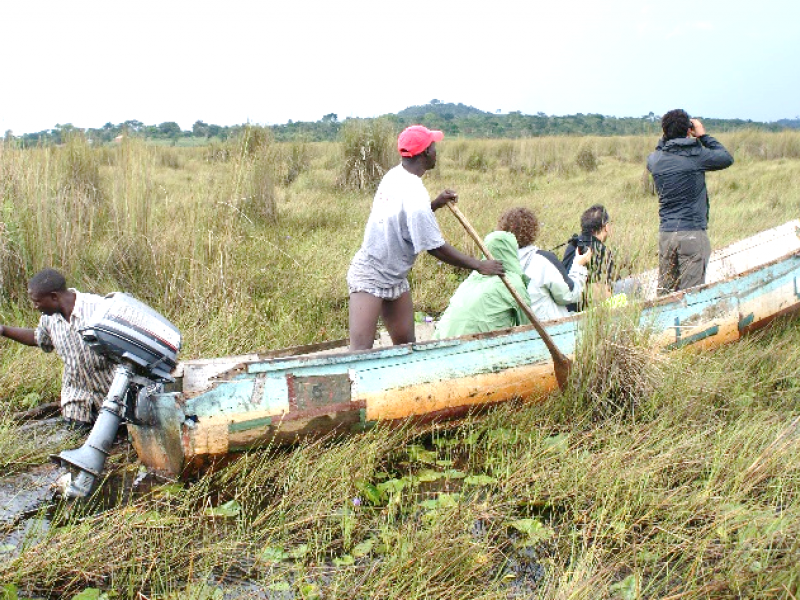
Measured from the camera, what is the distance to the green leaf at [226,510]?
3496 mm

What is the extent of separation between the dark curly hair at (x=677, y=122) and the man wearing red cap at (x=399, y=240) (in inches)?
79.9

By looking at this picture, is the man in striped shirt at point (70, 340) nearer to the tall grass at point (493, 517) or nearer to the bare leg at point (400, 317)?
the tall grass at point (493, 517)

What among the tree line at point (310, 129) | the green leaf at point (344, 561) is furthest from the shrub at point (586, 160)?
the green leaf at point (344, 561)

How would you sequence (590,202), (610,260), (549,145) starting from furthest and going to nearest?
(549,145) → (590,202) → (610,260)

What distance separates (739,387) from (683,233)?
143 centimetres

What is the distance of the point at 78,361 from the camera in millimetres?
4293

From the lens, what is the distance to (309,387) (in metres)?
3.96

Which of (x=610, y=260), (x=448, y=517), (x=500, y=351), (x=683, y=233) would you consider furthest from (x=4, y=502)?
(x=683, y=233)

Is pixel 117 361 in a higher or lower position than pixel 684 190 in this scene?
lower

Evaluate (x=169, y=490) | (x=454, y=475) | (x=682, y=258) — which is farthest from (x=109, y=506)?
(x=682, y=258)

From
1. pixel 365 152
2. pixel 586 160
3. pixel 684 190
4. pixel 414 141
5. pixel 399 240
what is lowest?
pixel 399 240

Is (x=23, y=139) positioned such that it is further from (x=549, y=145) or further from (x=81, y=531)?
(x=549, y=145)

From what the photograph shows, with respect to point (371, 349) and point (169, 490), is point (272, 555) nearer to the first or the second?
point (169, 490)

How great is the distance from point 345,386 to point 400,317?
0.61 meters
